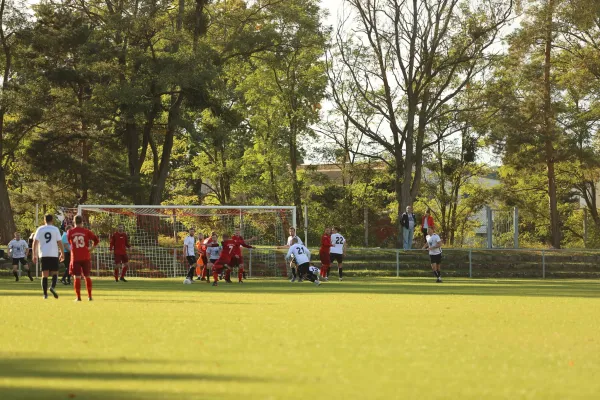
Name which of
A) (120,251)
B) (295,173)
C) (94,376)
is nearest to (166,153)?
(295,173)

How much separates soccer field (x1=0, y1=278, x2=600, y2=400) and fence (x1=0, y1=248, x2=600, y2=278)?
20.4 m

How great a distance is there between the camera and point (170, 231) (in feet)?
145

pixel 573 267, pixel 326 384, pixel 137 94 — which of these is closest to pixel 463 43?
pixel 573 267

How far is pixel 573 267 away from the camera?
4419 cm

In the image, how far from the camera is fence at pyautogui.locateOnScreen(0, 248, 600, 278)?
137ft

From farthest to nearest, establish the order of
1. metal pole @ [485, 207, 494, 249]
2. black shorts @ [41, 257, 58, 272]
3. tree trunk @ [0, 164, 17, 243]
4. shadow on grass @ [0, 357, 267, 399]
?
1. metal pole @ [485, 207, 494, 249]
2. tree trunk @ [0, 164, 17, 243]
3. black shorts @ [41, 257, 58, 272]
4. shadow on grass @ [0, 357, 267, 399]

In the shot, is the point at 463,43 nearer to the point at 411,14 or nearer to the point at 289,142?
the point at 411,14

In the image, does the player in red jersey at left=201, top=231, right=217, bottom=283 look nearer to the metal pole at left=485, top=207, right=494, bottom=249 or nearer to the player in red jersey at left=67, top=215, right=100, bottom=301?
the player in red jersey at left=67, top=215, right=100, bottom=301

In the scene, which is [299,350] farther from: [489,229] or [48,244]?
[489,229]

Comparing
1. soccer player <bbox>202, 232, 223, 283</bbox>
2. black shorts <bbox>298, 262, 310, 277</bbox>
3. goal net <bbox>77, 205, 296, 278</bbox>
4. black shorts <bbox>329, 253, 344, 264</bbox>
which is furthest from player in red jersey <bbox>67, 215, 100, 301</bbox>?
goal net <bbox>77, 205, 296, 278</bbox>

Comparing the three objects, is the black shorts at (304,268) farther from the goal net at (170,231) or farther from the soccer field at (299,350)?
the soccer field at (299,350)

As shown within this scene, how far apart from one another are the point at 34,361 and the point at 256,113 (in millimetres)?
53754

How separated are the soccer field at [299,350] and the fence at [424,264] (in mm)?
20351

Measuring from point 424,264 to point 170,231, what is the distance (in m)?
10.5
